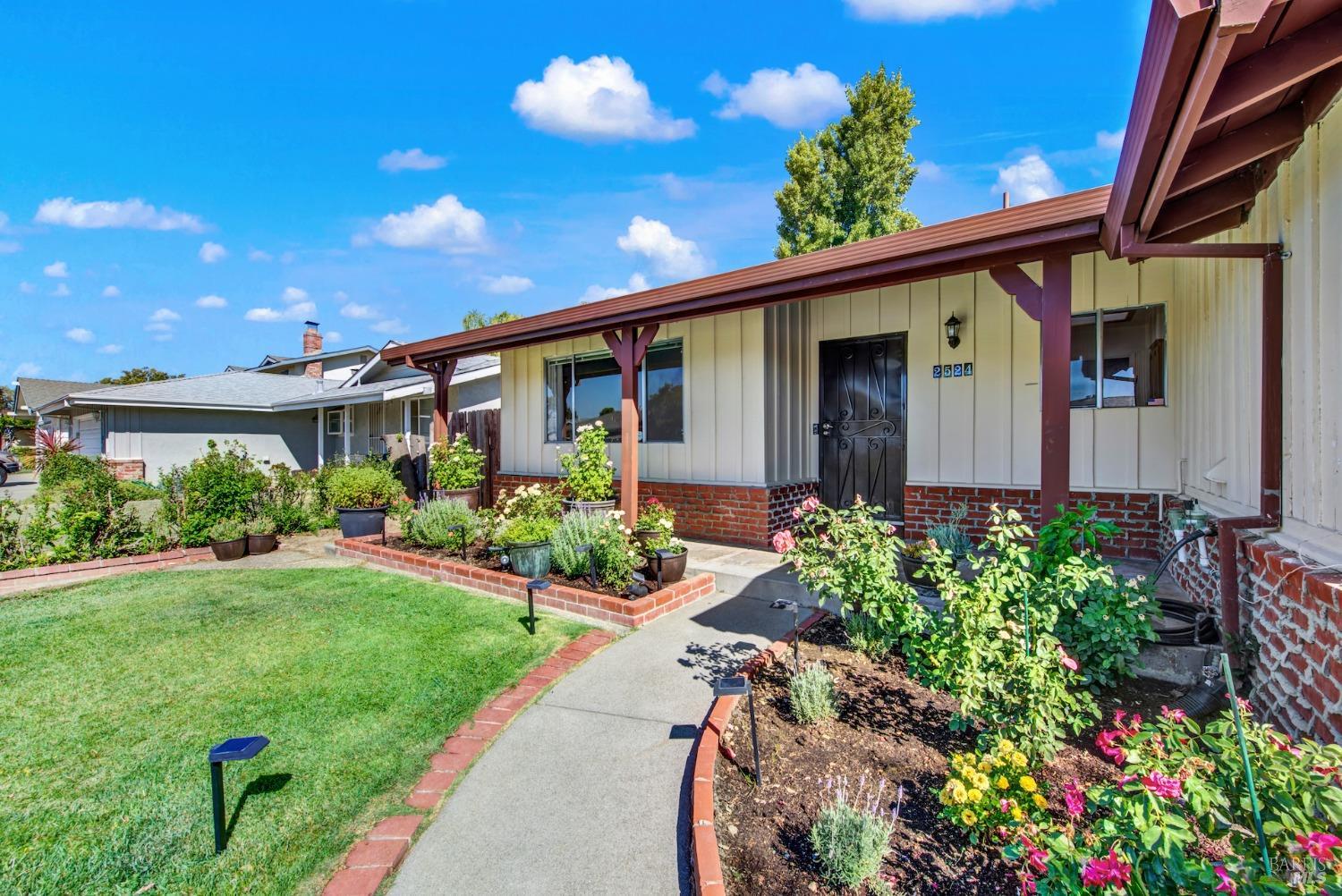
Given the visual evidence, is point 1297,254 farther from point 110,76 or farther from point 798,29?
point 110,76

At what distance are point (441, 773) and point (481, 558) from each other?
374 centimetres

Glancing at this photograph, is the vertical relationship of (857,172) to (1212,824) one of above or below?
above

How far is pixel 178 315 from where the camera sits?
53.8 meters

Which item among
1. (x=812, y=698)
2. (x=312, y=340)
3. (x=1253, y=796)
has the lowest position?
(x=812, y=698)

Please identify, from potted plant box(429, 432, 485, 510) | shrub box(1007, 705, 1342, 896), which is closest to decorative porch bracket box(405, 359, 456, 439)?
potted plant box(429, 432, 485, 510)

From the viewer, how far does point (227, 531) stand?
727 cm

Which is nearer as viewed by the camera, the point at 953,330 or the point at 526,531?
the point at 526,531

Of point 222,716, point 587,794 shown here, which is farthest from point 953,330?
point 222,716

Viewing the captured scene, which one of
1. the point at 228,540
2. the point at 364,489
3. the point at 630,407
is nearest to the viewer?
the point at 630,407

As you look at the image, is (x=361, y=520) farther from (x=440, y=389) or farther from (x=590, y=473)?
(x=590, y=473)

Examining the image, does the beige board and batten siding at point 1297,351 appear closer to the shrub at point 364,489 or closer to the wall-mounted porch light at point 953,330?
the wall-mounted porch light at point 953,330

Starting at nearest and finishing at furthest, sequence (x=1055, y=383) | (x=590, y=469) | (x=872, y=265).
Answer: (x=1055, y=383)
(x=872, y=265)
(x=590, y=469)

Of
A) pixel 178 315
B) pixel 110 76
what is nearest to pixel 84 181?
pixel 110 76

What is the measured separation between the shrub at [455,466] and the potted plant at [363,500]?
0.67 meters
